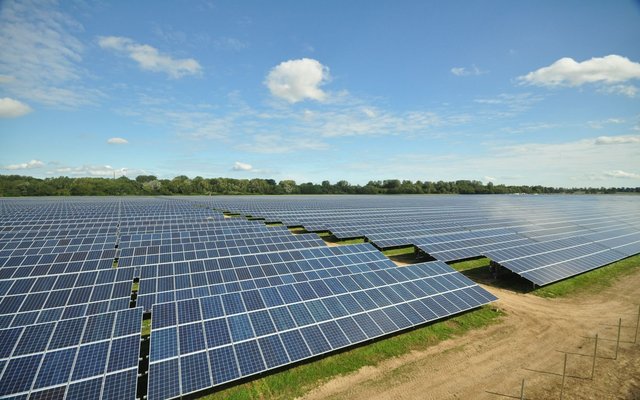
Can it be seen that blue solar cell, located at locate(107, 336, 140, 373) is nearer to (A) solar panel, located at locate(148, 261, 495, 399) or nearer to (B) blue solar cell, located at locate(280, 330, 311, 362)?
(A) solar panel, located at locate(148, 261, 495, 399)

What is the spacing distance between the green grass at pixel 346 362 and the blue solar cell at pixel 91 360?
3741 mm

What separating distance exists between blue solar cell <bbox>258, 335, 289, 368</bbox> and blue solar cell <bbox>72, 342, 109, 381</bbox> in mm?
5279

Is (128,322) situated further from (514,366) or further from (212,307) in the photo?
(514,366)

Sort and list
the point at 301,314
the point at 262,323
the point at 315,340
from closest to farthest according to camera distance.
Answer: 1. the point at 315,340
2. the point at 262,323
3. the point at 301,314

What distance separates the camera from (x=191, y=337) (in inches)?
454

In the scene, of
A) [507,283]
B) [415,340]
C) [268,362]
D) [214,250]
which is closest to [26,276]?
[214,250]

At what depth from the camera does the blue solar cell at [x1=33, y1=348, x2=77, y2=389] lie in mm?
8930

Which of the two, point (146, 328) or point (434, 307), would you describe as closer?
point (146, 328)

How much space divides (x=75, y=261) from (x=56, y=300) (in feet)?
18.4

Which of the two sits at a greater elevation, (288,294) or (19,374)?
(288,294)

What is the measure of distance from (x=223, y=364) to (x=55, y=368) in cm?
513

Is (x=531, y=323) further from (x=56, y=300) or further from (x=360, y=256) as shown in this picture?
(x=56, y=300)

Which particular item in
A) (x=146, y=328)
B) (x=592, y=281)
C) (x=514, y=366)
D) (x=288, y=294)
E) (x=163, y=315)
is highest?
(x=163, y=315)

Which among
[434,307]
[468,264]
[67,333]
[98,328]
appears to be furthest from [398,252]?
[67,333]
